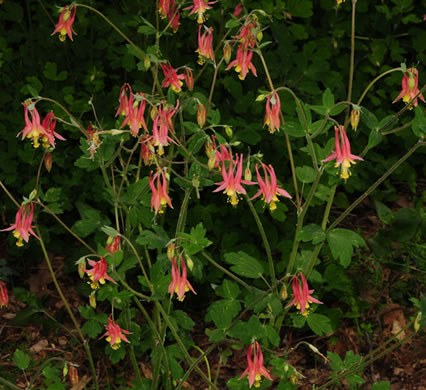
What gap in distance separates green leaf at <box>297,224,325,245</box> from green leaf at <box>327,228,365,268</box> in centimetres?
4

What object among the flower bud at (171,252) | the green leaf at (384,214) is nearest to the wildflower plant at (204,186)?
the flower bud at (171,252)

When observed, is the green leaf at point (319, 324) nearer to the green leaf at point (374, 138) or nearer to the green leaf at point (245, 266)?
the green leaf at point (245, 266)

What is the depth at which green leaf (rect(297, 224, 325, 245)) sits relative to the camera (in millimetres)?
2666

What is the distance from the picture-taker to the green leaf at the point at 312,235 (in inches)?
105

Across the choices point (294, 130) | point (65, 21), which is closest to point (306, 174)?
point (294, 130)

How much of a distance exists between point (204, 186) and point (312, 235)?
72 cm

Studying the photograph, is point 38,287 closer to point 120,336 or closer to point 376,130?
point 120,336

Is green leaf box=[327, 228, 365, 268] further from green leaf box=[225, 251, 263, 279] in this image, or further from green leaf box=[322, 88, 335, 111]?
green leaf box=[322, 88, 335, 111]

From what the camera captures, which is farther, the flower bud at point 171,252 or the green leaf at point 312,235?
the green leaf at point 312,235

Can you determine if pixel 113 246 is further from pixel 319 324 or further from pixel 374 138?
pixel 374 138

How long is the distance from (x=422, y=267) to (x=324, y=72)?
4.17 feet

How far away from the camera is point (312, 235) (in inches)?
105

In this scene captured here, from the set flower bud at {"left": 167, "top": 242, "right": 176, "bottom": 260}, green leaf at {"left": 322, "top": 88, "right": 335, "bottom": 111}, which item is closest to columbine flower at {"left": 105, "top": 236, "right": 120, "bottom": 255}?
flower bud at {"left": 167, "top": 242, "right": 176, "bottom": 260}

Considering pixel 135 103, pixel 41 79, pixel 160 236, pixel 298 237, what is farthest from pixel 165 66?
pixel 41 79
